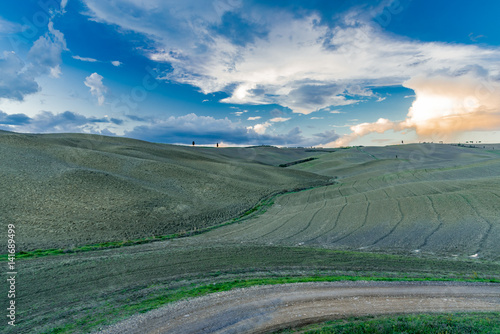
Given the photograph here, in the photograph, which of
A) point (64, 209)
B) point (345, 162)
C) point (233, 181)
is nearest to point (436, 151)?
point (345, 162)

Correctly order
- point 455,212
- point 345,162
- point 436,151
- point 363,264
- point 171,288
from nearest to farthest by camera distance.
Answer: point 171,288
point 363,264
point 455,212
point 345,162
point 436,151

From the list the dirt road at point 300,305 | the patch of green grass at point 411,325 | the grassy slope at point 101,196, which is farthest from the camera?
the grassy slope at point 101,196

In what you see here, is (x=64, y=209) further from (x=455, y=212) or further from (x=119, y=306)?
(x=455, y=212)

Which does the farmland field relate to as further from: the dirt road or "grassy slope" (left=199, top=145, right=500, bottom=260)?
the dirt road

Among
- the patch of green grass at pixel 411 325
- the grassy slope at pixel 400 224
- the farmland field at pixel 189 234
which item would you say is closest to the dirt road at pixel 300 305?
the patch of green grass at pixel 411 325

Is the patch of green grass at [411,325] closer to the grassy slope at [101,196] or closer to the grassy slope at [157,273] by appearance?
the grassy slope at [157,273]

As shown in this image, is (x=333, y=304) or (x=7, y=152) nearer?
(x=333, y=304)

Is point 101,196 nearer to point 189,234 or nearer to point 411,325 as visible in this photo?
point 189,234

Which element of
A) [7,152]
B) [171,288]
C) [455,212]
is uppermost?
[7,152]
